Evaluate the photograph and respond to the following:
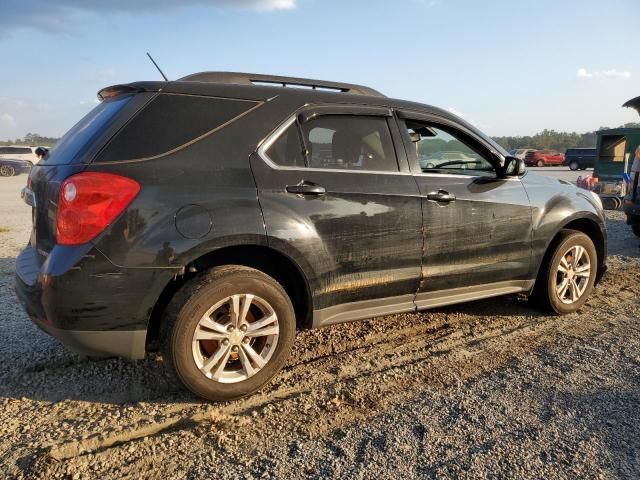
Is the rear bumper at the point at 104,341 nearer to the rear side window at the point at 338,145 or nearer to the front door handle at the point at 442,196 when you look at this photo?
the rear side window at the point at 338,145

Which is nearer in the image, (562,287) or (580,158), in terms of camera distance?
(562,287)

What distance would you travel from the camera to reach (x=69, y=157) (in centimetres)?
275

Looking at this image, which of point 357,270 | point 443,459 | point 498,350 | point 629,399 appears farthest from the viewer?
point 498,350

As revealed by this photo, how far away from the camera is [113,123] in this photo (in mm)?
2768

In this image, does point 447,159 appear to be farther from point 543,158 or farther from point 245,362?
point 543,158

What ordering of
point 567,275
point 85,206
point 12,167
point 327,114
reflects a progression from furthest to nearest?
point 12,167, point 567,275, point 327,114, point 85,206

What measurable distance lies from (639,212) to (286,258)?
262 inches

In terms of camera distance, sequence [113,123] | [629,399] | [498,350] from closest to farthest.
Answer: [113,123] < [629,399] < [498,350]

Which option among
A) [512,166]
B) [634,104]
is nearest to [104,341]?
[512,166]

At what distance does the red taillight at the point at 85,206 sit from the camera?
254 centimetres

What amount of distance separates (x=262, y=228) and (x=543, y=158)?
4802 cm

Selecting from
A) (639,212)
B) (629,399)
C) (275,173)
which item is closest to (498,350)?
(629,399)

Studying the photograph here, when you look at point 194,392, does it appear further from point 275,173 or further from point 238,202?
point 275,173

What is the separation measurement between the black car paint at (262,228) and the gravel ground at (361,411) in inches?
17.2
